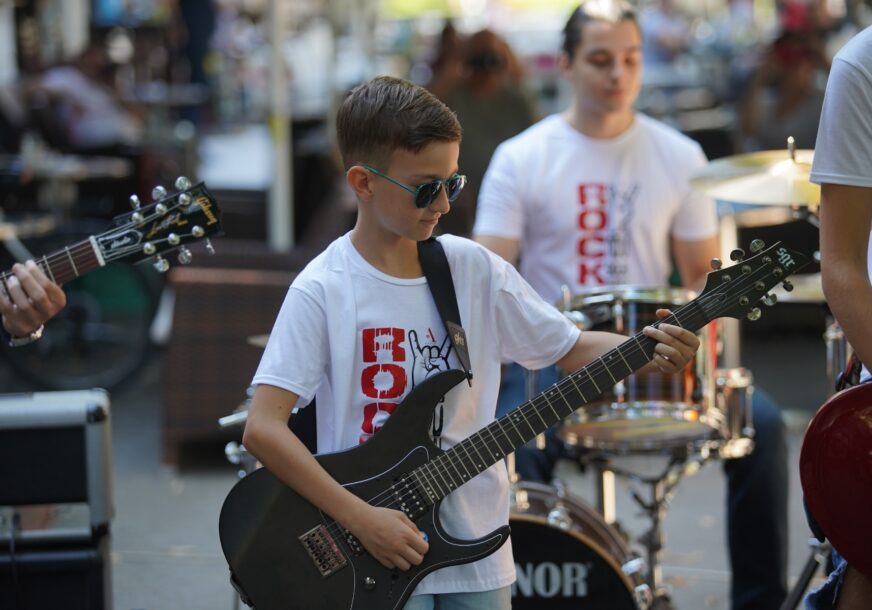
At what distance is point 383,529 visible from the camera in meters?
2.75

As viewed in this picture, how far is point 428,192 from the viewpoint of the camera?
2740 mm

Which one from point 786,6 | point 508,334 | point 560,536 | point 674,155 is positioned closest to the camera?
point 508,334

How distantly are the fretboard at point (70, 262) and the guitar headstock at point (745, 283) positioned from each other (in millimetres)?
1587

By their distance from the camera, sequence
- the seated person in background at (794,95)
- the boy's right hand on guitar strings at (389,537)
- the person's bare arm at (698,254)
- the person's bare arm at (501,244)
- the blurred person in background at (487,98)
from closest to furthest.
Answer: the boy's right hand on guitar strings at (389,537) < the person's bare arm at (501,244) < the person's bare arm at (698,254) < the blurred person in background at (487,98) < the seated person in background at (794,95)

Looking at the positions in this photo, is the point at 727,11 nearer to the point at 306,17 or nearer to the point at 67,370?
the point at 306,17

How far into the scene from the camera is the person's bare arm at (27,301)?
3350 mm

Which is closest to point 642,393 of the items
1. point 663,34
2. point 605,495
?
point 605,495

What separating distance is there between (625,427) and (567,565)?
42cm

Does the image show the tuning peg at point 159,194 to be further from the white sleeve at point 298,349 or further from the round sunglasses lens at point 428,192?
the round sunglasses lens at point 428,192

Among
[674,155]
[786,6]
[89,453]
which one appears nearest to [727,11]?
[786,6]

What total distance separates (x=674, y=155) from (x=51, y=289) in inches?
83.3

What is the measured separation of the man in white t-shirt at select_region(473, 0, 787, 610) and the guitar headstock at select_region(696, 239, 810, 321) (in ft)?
5.08

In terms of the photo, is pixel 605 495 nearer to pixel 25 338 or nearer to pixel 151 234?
pixel 151 234

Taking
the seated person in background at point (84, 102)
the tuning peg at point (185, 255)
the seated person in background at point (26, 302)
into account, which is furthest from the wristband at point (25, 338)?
the seated person in background at point (84, 102)
